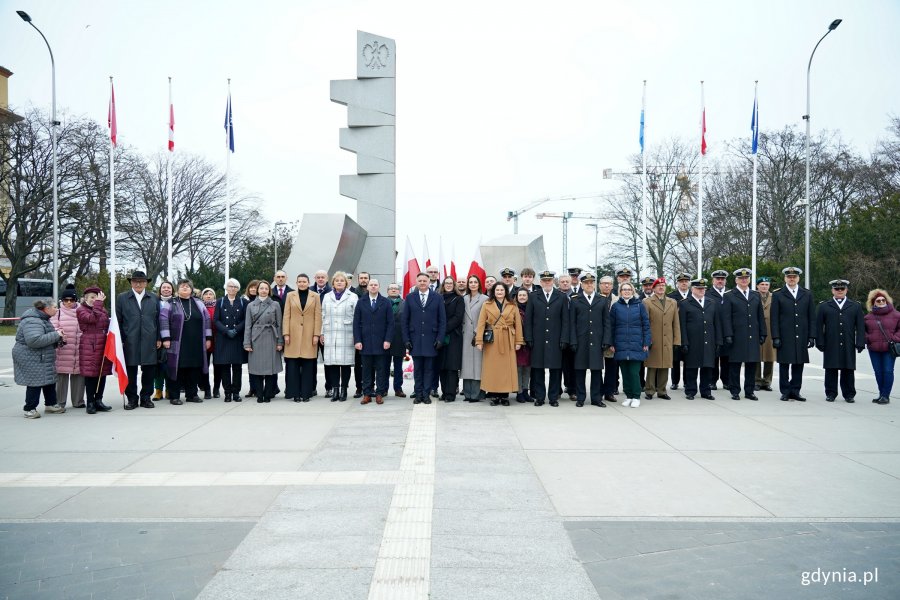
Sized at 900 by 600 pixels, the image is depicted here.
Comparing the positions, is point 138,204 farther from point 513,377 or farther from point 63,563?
point 63,563

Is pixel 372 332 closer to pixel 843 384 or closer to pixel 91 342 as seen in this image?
pixel 91 342

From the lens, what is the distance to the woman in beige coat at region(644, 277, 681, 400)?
1023 centimetres

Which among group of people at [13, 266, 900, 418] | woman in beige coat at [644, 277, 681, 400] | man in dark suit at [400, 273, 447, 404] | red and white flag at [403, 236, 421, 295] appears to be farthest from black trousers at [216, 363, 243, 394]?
woman in beige coat at [644, 277, 681, 400]

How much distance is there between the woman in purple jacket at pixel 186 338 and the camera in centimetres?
977

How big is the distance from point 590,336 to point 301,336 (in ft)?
13.9

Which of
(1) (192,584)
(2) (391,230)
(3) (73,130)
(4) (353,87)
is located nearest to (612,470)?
(1) (192,584)

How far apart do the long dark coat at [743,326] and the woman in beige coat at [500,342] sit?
133 inches

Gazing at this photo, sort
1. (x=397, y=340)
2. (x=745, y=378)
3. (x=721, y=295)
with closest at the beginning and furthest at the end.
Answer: (x=397, y=340) → (x=745, y=378) → (x=721, y=295)

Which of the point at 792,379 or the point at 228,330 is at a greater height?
the point at 228,330

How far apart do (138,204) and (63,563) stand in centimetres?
3743

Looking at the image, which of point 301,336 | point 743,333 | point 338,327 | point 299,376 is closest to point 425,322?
point 338,327

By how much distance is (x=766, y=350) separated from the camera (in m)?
11.1

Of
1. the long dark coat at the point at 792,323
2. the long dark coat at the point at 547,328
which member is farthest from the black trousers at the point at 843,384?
the long dark coat at the point at 547,328

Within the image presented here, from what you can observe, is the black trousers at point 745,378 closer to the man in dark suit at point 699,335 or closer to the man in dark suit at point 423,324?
the man in dark suit at point 699,335
